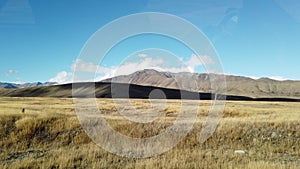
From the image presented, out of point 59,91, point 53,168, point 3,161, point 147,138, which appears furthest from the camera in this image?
Answer: point 59,91

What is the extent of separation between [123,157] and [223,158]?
12.6 ft

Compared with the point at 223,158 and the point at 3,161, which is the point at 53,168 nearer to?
the point at 3,161

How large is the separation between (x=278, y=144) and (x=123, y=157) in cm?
819

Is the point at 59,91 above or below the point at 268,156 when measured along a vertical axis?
above

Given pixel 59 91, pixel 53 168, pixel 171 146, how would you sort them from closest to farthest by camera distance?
1. pixel 53 168
2. pixel 171 146
3. pixel 59 91

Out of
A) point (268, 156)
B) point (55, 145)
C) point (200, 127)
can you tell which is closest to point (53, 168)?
point (55, 145)

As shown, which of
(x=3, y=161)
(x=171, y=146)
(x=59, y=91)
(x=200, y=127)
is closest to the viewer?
(x=3, y=161)

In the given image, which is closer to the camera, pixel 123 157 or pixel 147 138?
pixel 123 157

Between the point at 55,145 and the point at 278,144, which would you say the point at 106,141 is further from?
the point at 278,144

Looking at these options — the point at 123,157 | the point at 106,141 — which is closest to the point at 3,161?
the point at 123,157

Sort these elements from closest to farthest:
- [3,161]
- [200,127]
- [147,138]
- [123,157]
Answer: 1. [3,161]
2. [123,157]
3. [147,138]
4. [200,127]

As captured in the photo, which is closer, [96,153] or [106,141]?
[96,153]

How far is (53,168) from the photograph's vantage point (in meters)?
10.3

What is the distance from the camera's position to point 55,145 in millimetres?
15617
